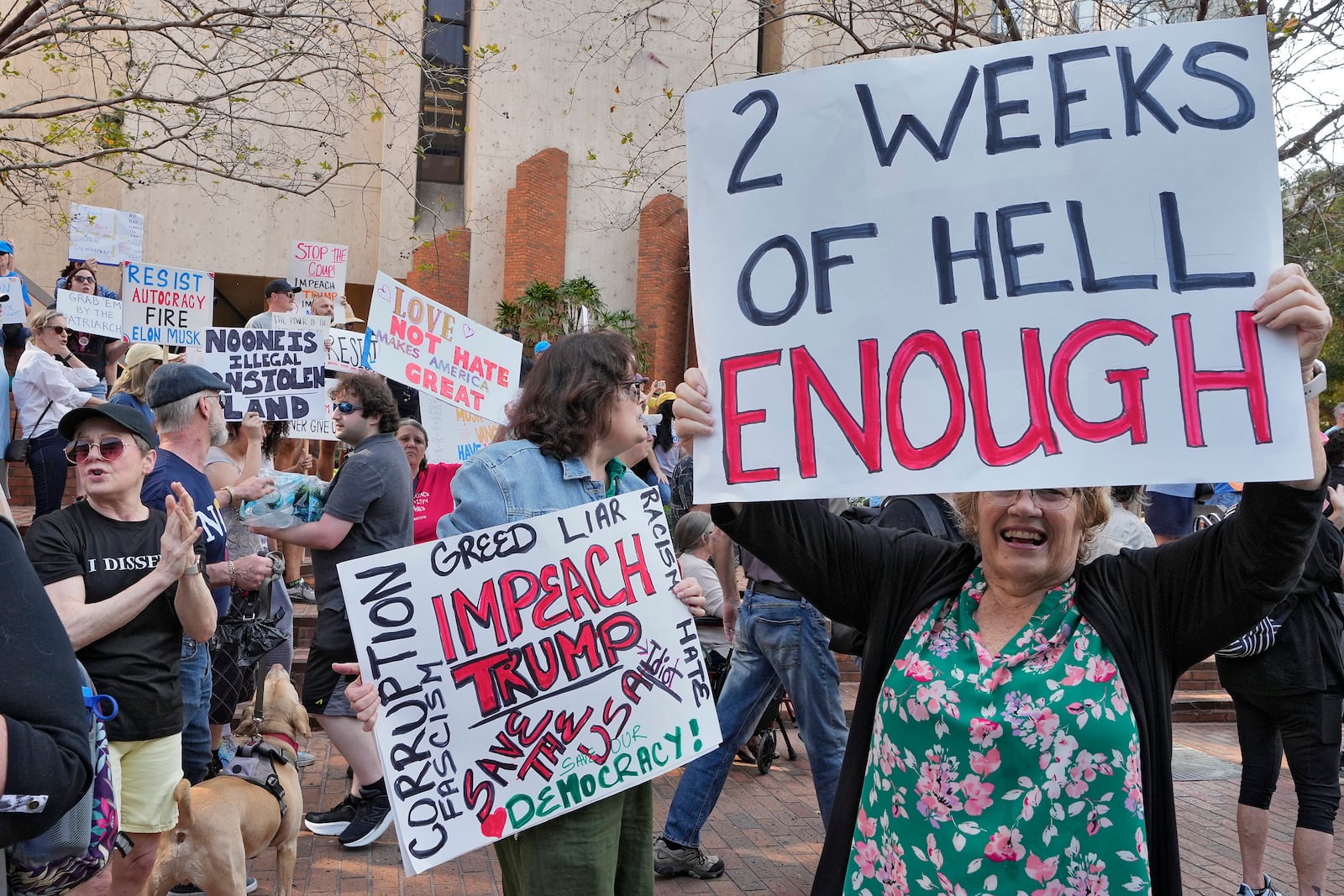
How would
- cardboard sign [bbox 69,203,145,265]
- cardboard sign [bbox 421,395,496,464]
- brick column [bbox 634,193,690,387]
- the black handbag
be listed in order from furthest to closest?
brick column [bbox 634,193,690,387]
cardboard sign [bbox 69,203,145,265]
the black handbag
cardboard sign [bbox 421,395,496,464]

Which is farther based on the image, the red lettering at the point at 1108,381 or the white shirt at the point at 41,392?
the white shirt at the point at 41,392

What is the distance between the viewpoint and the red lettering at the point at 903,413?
2094 millimetres

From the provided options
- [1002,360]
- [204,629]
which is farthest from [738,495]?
[204,629]

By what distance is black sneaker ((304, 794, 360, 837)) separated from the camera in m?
5.36

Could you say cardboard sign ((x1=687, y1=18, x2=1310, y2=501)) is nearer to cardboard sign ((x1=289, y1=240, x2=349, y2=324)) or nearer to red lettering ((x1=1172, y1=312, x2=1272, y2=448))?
red lettering ((x1=1172, y1=312, x2=1272, y2=448))

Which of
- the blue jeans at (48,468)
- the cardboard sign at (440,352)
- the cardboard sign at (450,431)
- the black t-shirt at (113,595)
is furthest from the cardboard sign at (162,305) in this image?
the black t-shirt at (113,595)

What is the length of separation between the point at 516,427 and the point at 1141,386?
179 cm

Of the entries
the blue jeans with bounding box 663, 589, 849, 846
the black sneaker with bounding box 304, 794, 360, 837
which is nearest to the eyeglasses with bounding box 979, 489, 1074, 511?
the blue jeans with bounding box 663, 589, 849, 846

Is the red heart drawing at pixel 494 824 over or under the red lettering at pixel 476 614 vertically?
under

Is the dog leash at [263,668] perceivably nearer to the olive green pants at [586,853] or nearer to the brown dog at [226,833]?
the brown dog at [226,833]

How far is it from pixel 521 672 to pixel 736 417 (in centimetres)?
115

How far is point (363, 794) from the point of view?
522cm

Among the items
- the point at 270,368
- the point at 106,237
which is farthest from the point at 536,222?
the point at 270,368

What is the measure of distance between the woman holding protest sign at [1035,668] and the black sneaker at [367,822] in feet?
11.6
